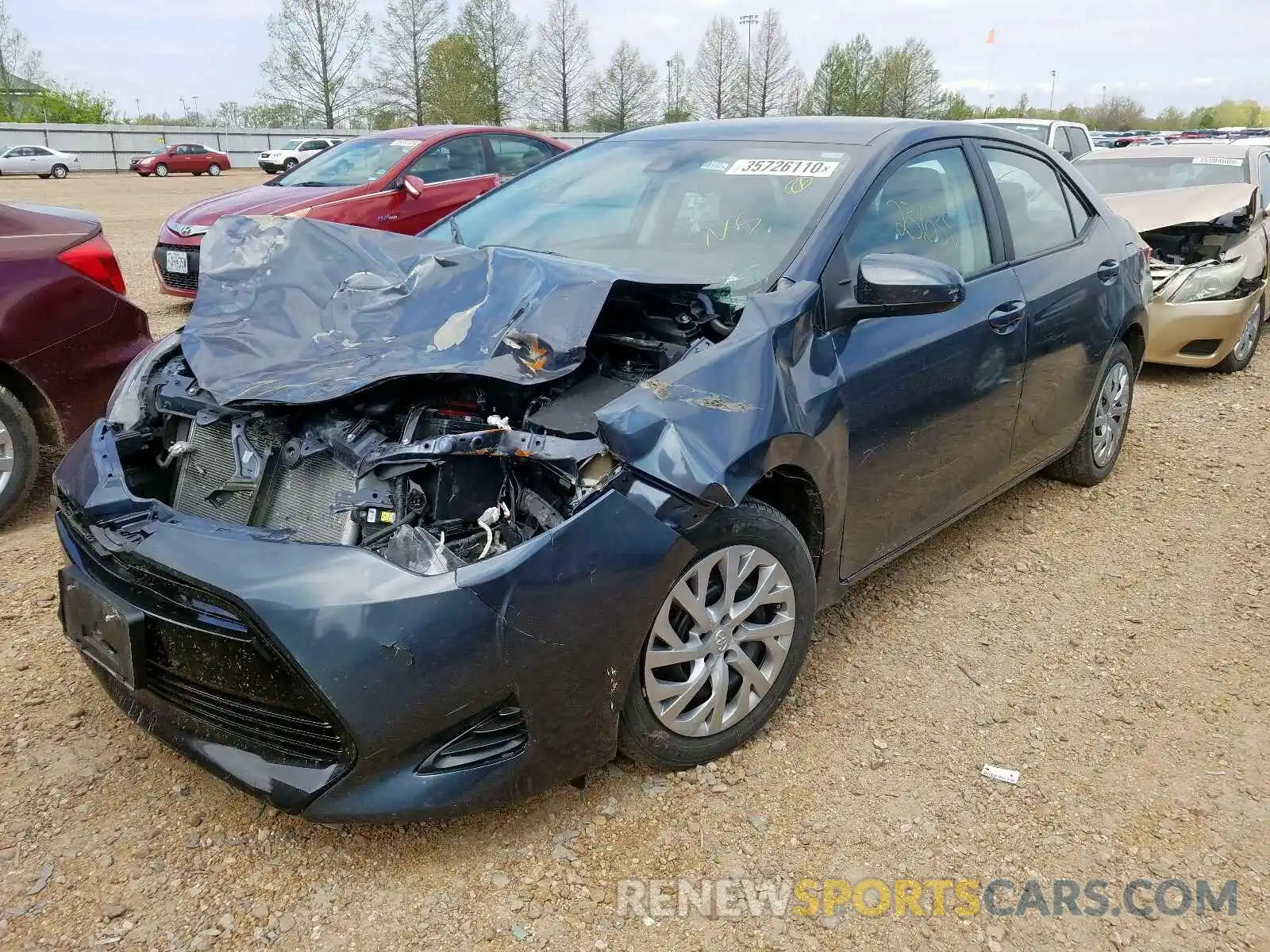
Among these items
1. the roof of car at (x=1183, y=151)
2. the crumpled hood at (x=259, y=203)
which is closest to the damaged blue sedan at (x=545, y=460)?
the crumpled hood at (x=259, y=203)

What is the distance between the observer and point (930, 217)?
3266 mm

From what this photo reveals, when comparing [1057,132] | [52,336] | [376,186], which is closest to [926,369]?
[52,336]

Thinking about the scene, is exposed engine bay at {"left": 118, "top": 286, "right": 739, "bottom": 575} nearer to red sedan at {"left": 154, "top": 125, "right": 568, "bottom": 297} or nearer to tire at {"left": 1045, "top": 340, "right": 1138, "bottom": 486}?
tire at {"left": 1045, "top": 340, "right": 1138, "bottom": 486}

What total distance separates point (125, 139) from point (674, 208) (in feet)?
156

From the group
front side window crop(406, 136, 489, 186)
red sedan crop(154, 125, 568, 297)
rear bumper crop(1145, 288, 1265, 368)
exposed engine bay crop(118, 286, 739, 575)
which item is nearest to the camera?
exposed engine bay crop(118, 286, 739, 575)

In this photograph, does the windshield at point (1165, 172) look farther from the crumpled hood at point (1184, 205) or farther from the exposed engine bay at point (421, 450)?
the exposed engine bay at point (421, 450)

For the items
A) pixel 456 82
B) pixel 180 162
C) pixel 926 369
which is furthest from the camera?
pixel 456 82

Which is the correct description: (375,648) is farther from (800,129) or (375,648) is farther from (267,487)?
(800,129)

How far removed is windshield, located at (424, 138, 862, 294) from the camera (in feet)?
9.59

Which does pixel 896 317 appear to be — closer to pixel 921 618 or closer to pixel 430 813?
pixel 921 618

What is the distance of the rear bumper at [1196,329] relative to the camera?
6754mm

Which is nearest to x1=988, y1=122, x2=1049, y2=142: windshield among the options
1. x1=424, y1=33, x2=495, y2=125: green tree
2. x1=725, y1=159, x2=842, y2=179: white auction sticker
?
x1=725, y1=159, x2=842, y2=179: white auction sticker

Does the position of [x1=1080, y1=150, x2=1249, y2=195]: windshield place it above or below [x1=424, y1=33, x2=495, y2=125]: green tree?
below

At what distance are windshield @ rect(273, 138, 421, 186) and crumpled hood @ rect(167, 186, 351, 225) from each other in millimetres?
266
